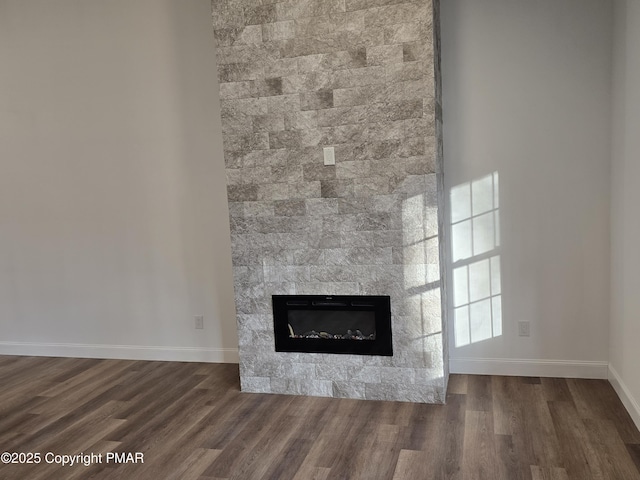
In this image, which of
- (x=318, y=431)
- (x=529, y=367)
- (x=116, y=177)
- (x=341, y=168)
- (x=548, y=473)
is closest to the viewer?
(x=548, y=473)

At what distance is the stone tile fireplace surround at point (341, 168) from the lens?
3.24 m

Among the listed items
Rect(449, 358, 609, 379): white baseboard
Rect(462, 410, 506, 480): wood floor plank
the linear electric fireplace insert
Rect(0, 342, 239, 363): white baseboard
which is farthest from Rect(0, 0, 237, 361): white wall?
→ Rect(462, 410, 506, 480): wood floor plank

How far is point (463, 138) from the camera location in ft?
12.1

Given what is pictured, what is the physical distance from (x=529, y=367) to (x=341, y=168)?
6.19 feet

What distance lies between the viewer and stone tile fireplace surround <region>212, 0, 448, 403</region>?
3244mm

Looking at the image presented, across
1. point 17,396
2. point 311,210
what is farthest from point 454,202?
point 17,396

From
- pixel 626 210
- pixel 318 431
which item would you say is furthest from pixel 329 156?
pixel 626 210

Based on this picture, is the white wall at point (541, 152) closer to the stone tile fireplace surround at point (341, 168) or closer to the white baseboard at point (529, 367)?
the white baseboard at point (529, 367)

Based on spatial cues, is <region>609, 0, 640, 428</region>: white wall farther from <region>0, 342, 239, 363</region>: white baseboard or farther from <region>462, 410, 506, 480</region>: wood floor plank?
<region>0, 342, 239, 363</region>: white baseboard

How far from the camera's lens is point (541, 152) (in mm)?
3586

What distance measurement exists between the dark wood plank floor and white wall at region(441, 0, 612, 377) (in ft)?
1.19

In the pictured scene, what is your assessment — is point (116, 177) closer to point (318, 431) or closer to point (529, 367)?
point (318, 431)

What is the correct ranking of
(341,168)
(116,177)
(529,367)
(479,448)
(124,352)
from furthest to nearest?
(124,352) → (116,177) → (529,367) → (341,168) → (479,448)

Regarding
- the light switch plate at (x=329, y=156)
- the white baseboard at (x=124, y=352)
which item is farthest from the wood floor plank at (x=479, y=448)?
the white baseboard at (x=124, y=352)
